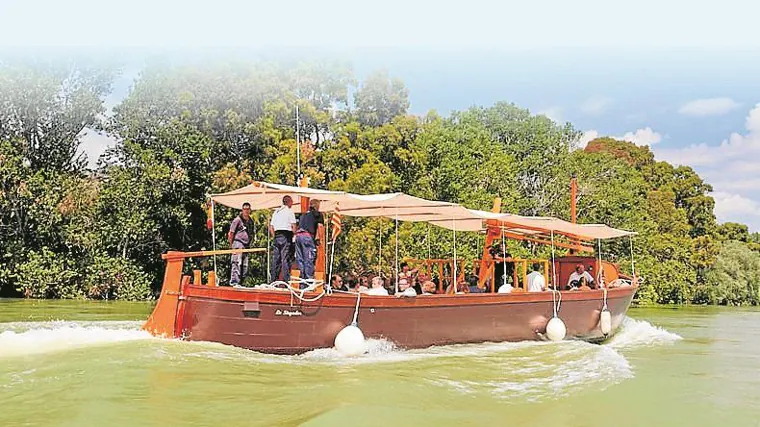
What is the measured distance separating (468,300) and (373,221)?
49.0 feet

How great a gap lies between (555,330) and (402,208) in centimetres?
356

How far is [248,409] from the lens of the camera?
307 inches

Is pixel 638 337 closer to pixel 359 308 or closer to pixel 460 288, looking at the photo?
pixel 460 288

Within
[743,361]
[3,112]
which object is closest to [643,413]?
[743,361]

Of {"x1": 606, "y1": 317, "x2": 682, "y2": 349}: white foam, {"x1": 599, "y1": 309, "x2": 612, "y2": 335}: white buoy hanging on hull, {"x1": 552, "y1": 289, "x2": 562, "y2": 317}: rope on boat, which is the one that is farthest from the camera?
{"x1": 606, "y1": 317, "x2": 682, "y2": 349}: white foam

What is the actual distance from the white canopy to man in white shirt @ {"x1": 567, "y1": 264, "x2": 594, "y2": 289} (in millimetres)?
731

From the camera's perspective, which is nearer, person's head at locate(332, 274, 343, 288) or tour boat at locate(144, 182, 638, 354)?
tour boat at locate(144, 182, 638, 354)

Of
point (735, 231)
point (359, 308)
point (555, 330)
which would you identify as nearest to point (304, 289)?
point (359, 308)

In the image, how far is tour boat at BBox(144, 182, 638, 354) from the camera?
11.0 m

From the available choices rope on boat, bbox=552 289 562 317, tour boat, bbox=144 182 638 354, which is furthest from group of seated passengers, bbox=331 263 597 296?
rope on boat, bbox=552 289 562 317

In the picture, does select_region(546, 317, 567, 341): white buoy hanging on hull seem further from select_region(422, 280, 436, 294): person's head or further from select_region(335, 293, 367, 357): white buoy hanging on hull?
select_region(335, 293, 367, 357): white buoy hanging on hull

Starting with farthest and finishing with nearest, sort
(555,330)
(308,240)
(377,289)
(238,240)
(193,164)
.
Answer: (193,164) → (555,330) → (377,289) → (238,240) → (308,240)

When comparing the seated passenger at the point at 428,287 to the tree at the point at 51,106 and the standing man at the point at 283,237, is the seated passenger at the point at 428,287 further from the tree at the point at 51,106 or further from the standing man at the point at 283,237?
the tree at the point at 51,106

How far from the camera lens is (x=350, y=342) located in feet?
36.9
